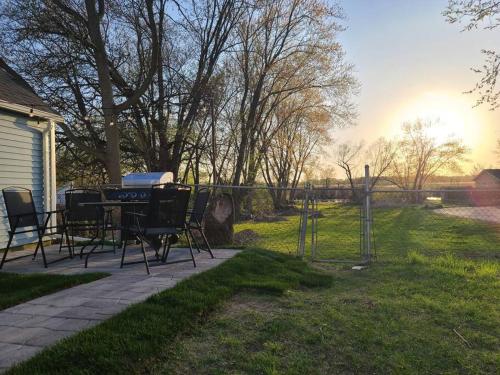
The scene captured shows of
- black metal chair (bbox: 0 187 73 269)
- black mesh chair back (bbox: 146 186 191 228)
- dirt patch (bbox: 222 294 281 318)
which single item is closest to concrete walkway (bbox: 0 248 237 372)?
black metal chair (bbox: 0 187 73 269)

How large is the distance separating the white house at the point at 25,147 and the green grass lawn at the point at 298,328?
4127 mm

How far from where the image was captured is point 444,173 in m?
48.9

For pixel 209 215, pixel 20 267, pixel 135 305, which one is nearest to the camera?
pixel 135 305

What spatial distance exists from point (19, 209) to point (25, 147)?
2.27 metres

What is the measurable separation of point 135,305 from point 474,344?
2.73 metres

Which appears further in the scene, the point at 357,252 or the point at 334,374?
the point at 357,252

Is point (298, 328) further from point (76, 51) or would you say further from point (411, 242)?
point (76, 51)

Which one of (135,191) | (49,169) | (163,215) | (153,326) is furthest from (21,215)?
(49,169)

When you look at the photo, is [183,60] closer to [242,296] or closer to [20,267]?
[20,267]

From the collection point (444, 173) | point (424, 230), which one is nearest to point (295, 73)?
point (424, 230)

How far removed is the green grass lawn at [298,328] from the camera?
268 centimetres

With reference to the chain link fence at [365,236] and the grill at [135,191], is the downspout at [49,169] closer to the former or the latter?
the grill at [135,191]

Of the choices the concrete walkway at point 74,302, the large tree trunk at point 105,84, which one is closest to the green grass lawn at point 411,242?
the concrete walkway at point 74,302

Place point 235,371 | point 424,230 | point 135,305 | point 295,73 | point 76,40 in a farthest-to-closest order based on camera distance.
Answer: point 295,73 → point 424,230 → point 76,40 → point 135,305 → point 235,371
